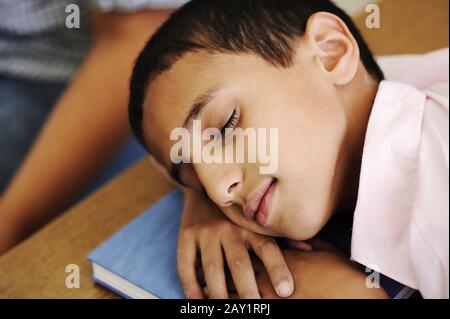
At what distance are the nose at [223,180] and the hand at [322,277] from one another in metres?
0.08

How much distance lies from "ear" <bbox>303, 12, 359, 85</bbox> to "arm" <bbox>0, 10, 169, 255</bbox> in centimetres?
41

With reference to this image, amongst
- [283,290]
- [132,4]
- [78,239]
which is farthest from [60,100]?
[283,290]

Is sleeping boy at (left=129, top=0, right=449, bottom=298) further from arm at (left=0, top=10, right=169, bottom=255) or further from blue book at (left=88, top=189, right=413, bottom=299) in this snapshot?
arm at (left=0, top=10, right=169, bottom=255)

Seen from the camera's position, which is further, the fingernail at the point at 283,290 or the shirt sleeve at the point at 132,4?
the shirt sleeve at the point at 132,4

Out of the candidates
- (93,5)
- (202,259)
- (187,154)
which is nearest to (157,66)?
(187,154)

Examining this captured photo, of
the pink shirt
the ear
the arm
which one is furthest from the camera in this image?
the arm

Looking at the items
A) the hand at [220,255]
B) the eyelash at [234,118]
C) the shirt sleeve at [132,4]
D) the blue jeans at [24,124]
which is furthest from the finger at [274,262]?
the shirt sleeve at [132,4]

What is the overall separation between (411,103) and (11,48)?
0.72m

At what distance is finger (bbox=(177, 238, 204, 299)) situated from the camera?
56 cm

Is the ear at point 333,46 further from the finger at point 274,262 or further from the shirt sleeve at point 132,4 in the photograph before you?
the shirt sleeve at point 132,4

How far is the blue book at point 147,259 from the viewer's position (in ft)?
1.85

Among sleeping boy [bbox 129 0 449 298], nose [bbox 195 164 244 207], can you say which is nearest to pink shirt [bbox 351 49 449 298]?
sleeping boy [bbox 129 0 449 298]

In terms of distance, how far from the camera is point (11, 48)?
993 mm
